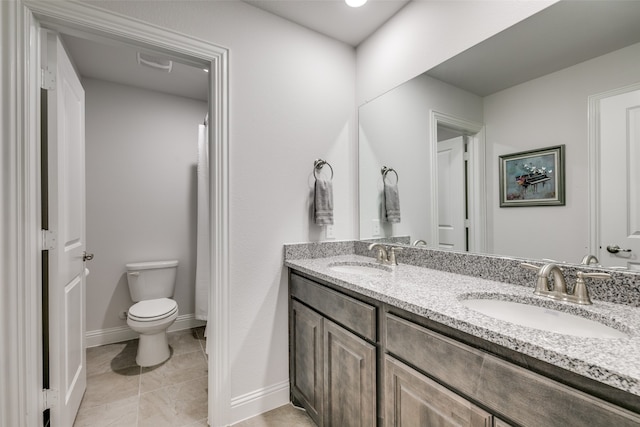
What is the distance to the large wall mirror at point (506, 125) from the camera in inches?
40.2

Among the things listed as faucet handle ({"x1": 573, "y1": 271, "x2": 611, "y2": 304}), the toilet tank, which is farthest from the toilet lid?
faucet handle ({"x1": 573, "y1": 271, "x2": 611, "y2": 304})

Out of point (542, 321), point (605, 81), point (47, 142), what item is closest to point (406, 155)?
point (605, 81)

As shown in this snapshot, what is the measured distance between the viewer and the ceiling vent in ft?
6.97

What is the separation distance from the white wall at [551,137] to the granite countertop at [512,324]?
0.72 ft

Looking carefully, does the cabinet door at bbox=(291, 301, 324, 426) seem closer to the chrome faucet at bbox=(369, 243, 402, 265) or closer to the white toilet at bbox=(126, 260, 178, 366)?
the chrome faucet at bbox=(369, 243, 402, 265)

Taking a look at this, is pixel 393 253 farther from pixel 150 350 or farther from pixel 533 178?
pixel 150 350

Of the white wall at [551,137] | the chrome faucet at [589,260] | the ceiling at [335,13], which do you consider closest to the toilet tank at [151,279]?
the ceiling at [335,13]

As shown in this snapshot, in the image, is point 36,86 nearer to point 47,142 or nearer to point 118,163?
point 47,142

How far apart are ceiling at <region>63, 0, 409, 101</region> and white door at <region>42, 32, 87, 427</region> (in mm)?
310

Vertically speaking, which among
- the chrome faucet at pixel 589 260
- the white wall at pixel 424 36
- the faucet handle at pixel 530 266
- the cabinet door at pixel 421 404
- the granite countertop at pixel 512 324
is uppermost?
the white wall at pixel 424 36

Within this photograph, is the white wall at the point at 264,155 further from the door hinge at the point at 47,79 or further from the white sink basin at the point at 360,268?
the door hinge at the point at 47,79

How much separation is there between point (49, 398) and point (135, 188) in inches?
70.6

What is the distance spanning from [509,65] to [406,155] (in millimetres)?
700

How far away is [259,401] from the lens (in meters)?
1.67
